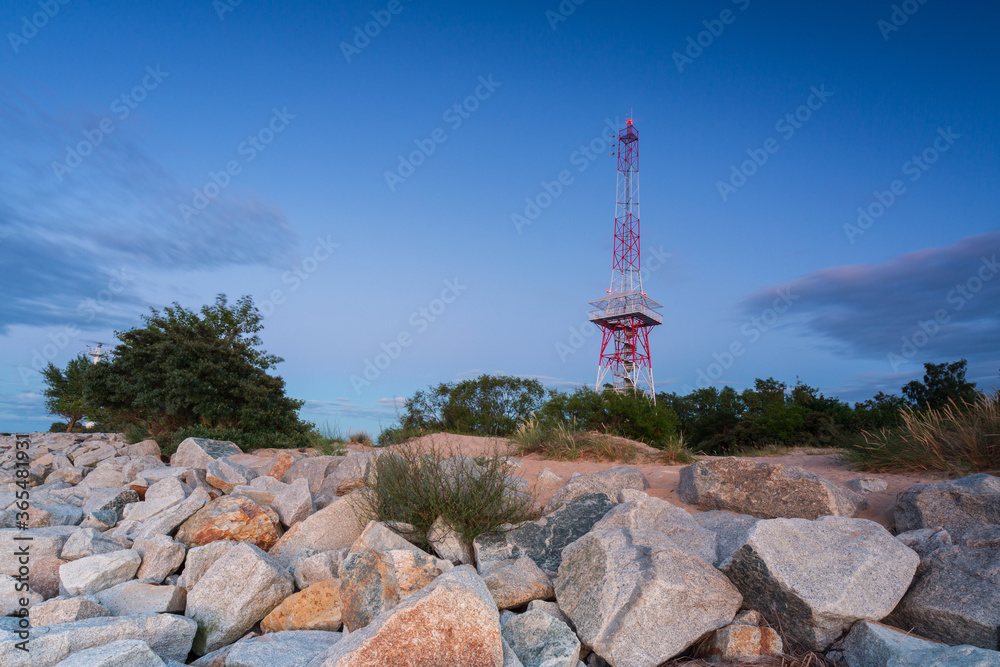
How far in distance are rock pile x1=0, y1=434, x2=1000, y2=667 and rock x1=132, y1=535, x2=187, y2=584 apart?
2 centimetres

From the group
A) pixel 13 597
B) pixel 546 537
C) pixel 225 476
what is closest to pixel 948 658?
pixel 546 537

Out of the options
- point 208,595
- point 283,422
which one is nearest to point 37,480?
point 283,422

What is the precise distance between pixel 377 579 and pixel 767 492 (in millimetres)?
4179

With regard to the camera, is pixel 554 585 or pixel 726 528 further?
pixel 726 528

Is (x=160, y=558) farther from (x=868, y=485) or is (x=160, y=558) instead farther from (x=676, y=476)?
(x=868, y=485)

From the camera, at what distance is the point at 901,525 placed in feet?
17.9

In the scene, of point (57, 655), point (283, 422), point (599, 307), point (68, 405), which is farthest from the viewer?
point (599, 307)

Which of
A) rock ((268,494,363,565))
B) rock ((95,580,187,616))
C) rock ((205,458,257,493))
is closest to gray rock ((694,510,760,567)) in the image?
rock ((268,494,363,565))

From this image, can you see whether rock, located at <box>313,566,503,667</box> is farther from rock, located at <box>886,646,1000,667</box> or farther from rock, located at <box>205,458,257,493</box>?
rock, located at <box>205,458,257,493</box>

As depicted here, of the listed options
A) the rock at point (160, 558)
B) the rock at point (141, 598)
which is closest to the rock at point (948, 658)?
the rock at point (141, 598)

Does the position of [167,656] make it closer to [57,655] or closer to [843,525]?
[57,655]

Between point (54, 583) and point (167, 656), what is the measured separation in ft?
8.35

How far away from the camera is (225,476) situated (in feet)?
27.6

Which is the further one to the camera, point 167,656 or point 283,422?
point 283,422
